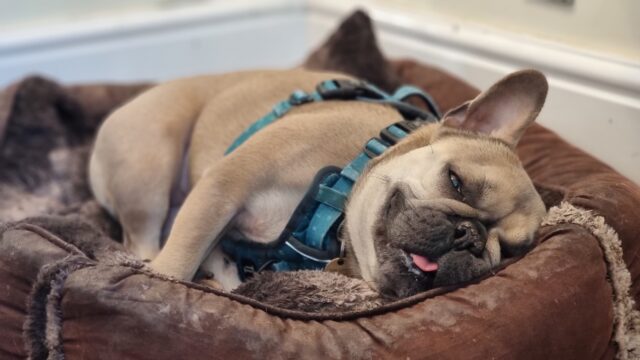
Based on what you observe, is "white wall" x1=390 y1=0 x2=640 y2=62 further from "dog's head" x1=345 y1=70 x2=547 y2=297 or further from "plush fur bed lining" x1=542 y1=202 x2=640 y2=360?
"plush fur bed lining" x1=542 y1=202 x2=640 y2=360

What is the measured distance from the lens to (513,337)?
126 centimetres

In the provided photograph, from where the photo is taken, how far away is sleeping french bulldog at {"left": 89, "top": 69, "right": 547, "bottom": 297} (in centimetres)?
140

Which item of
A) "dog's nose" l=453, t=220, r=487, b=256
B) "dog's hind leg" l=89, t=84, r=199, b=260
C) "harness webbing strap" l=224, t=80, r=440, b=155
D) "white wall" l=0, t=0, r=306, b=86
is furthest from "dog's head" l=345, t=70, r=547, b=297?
"white wall" l=0, t=0, r=306, b=86

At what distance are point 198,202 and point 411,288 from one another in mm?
494

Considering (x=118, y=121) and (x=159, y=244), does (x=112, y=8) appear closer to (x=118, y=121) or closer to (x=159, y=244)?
(x=118, y=121)

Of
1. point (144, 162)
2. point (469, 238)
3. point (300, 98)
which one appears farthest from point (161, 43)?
point (469, 238)

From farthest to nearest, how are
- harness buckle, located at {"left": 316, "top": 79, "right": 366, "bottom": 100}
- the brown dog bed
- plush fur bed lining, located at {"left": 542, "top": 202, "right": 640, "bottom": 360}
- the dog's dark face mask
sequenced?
harness buckle, located at {"left": 316, "top": 79, "right": 366, "bottom": 100}
plush fur bed lining, located at {"left": 542, "top": 202, "right": 640, "bottom": 360}
the dog's dark face mask
the brown dog bed

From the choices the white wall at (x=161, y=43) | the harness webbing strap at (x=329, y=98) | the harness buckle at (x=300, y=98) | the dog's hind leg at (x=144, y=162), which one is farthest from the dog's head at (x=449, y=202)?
the white wall at (x=161, y=43)

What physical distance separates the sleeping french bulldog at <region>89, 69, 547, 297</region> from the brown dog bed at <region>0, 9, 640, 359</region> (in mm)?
91

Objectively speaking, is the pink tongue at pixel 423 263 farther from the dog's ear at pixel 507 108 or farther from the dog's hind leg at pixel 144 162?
the dog's hind leg at pixel 144 162

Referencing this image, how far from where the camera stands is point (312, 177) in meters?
1.64

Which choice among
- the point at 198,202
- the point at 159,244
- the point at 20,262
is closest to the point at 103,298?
the point at 20,262

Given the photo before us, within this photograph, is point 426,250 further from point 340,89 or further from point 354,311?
point 340,89

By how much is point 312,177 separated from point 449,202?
365mm
